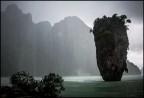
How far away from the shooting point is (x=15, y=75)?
30.8 metres

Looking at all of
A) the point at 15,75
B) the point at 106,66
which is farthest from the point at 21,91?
the point at 106,66

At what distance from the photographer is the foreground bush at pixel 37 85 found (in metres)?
28.2

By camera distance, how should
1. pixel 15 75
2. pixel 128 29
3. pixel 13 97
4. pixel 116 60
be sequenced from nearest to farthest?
pixel 13 97
pixel 15 75
pixel 116 60
pixel 128 29

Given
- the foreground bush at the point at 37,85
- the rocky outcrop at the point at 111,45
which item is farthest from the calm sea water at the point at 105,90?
the rocky outcrop at the point at 111,45

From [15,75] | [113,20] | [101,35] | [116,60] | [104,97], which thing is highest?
[113,20]

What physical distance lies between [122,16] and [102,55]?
14.9 meters

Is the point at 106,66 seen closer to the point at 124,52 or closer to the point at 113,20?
the point at 124,52

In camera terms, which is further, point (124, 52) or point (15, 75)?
point (124, 52)

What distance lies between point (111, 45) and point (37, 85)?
4831 centimetres

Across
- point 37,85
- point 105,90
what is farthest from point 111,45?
point 37,85

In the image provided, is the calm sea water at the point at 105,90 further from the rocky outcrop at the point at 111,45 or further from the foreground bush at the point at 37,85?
the rocky outcrop at the point at 111,45

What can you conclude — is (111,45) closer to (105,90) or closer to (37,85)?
(105,90)

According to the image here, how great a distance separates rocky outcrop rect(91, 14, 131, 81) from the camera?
72.5 m

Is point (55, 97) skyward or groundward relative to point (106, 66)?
groundward
